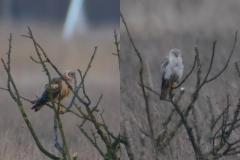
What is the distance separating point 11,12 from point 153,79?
1.03 meters

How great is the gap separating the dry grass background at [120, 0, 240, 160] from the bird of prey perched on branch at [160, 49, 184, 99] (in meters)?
0.06

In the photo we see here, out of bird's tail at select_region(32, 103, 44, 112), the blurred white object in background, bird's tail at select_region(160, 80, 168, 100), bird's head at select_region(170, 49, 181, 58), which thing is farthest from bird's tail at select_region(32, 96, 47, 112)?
bird's head at select_region(170, 49, 181, 58)

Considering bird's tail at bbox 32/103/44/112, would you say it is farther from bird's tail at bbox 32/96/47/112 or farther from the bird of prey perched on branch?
the bird of prey perched on branch

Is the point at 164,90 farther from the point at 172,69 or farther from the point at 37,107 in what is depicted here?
the point at 37,107

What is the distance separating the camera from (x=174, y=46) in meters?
1.72

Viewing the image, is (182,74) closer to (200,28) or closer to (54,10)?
(200,28)

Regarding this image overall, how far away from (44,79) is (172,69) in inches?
34.8

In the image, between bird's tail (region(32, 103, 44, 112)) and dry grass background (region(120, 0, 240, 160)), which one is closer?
dry grass background (region(120, 0, 240, 160))

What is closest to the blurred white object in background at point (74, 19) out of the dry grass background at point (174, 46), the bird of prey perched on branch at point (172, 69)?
the dry grass background at point (174, 46)

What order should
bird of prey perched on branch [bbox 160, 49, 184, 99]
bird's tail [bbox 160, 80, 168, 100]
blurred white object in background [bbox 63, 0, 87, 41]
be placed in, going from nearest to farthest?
bird's tail [bbox 160, 80, 168, 100] < bird of prey perched on branch [bbox 160, 49, 184, 99] < blurred white object in background [bbox 63, 0, 87, 41]

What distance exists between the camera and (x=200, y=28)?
1.66 m

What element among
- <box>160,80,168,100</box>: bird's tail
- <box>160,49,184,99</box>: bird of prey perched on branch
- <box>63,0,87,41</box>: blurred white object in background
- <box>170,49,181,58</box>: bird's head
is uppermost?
<box>63,0,87,41</box>: blurred white object in background

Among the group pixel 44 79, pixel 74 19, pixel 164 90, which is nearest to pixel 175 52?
pixel 164 90

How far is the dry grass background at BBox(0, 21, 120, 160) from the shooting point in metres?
1.83
